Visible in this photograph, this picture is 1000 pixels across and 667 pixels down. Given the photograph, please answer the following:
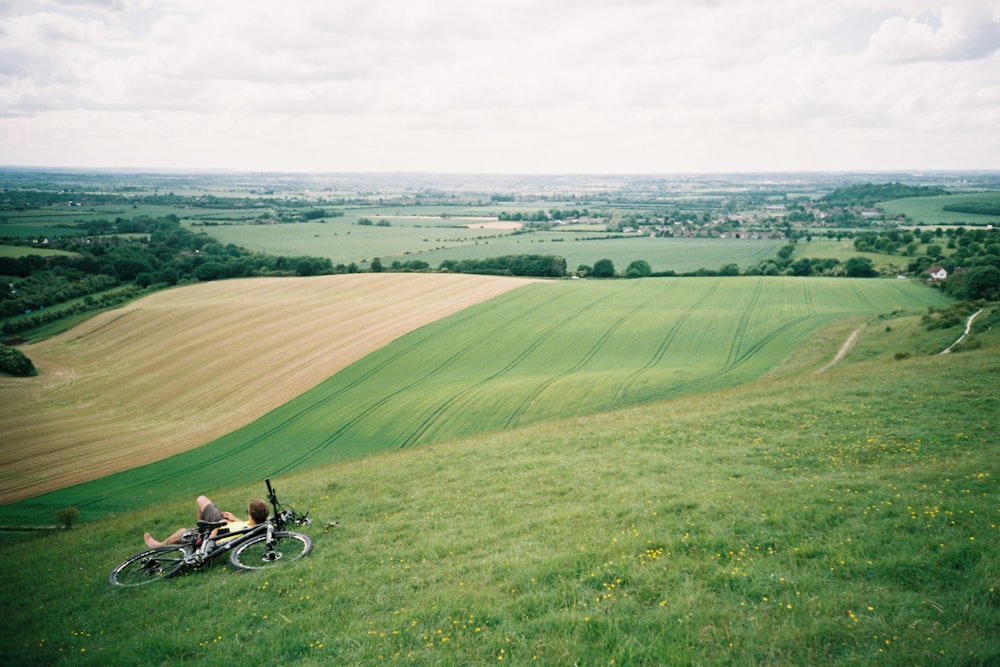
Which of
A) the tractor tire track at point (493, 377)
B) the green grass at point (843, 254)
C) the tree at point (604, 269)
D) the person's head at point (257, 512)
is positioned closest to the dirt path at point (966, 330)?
the tractor tire track at point (493, 377)

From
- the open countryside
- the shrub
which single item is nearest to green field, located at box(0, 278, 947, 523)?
the open countryside

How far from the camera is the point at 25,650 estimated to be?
8.59 metres

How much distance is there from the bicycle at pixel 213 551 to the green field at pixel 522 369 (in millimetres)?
15285

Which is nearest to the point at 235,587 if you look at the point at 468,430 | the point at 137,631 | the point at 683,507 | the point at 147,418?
the point at 137,631

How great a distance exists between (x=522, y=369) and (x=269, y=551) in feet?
104

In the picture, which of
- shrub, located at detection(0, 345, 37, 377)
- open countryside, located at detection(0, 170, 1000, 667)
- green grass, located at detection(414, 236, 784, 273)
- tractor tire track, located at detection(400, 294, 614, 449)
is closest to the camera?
open countryside, located at detection(0, 170, 1000, 667)

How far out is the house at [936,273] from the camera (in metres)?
71.4

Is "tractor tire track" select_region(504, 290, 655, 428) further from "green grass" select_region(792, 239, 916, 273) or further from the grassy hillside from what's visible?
"green grass" select_region(792, 239, 916, 273)

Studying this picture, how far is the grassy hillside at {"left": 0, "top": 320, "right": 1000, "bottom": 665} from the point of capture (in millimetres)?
6754

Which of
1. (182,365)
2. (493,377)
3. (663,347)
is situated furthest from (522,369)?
(182,365)

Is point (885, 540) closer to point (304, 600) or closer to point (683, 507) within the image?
point (683, 507)

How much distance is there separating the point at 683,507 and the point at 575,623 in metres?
5.15

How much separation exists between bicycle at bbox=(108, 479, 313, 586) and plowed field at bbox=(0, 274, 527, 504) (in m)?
21.6

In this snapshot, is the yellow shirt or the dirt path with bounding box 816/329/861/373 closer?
the yellow shirt
